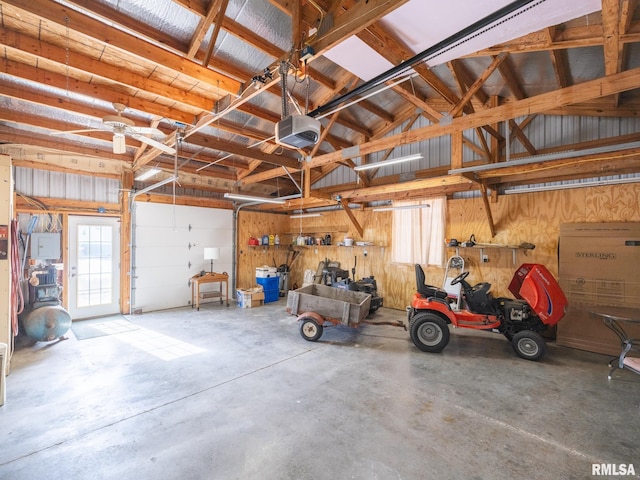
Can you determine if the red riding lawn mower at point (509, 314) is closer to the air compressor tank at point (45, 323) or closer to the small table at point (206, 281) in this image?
the small table at point (206, 281)

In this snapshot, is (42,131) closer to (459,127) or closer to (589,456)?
(459,127)

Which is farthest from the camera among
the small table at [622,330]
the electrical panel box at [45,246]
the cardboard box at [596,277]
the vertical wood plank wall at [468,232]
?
the electrical panel box at [45,246]

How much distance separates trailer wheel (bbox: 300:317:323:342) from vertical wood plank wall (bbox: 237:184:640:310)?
10.8ft

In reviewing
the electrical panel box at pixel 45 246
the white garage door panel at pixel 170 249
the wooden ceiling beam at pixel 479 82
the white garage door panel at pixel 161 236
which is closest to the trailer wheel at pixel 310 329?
the wooden ceiling beam at pixel 479 82

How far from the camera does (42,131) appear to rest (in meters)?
5.16

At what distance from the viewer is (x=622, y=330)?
150 inches

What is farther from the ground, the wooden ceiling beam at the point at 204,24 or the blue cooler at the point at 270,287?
the wooden ceiling beam at the point at 204,24

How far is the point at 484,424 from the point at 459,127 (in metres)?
3.33

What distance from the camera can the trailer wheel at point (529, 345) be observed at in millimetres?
4047

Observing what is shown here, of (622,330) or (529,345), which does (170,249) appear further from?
(622,330)

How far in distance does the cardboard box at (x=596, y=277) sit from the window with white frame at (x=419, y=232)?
2.16m

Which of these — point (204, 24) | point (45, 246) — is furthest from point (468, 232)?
point (45, 246)

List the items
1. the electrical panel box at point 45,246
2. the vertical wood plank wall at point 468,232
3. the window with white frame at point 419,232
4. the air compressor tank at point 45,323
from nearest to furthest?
the air compressor tank at point 45,323 → the vertical wood plank wall at point 468,232 → the electrical panel box at point 45,246 → the window with white frame at point 419,232

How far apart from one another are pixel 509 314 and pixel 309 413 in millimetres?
3345
